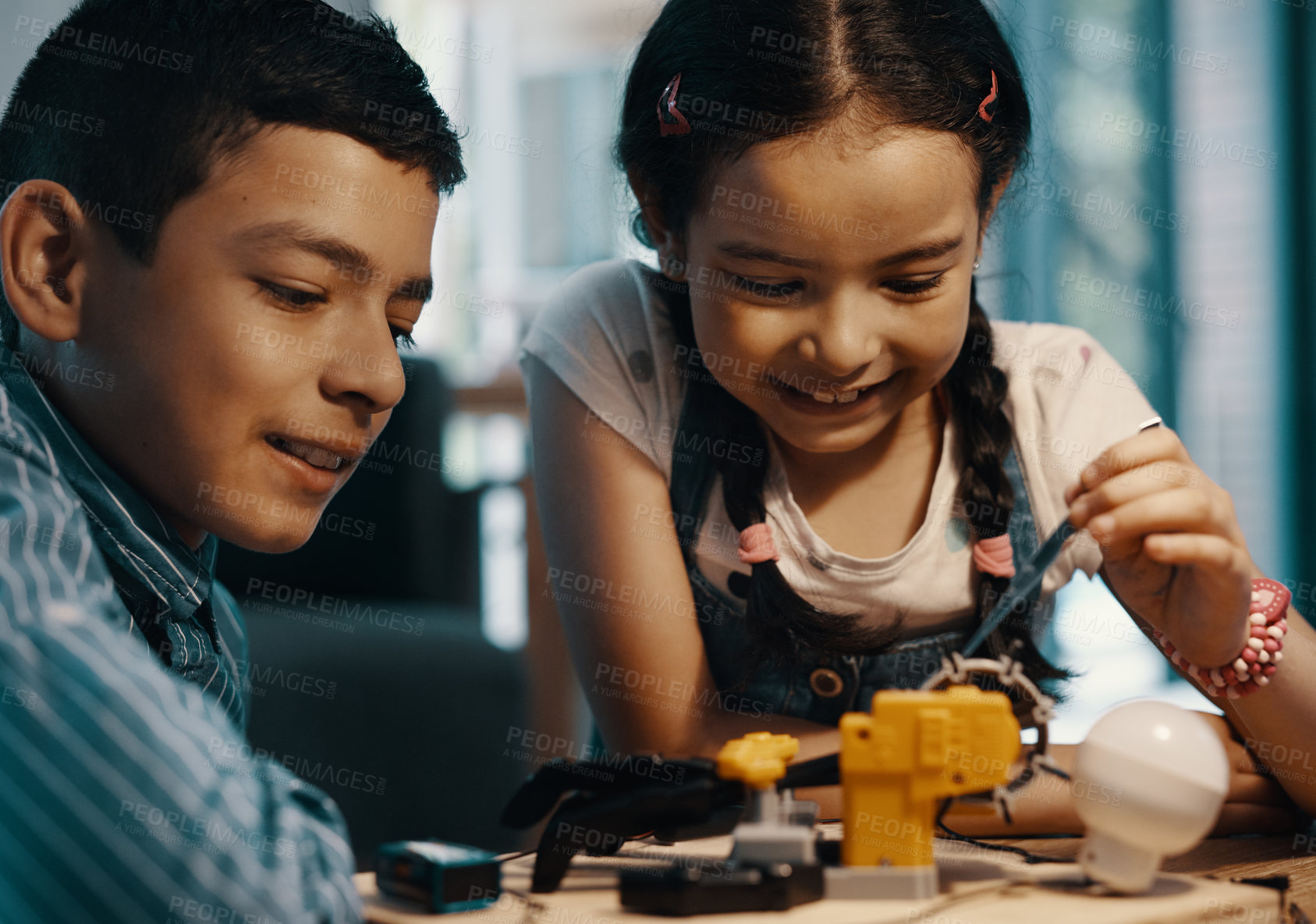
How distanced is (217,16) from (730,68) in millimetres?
373

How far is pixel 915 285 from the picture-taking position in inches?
32.7

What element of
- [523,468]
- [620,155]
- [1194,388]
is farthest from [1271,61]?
[620,155]

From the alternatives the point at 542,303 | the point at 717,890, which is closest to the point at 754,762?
the point at 717,890

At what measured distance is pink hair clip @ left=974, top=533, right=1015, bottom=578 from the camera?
0.96m

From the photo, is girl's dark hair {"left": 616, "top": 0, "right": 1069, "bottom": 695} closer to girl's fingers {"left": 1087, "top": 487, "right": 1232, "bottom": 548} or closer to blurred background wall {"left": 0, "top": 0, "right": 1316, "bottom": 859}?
blurred background wall {"left": 0, "top": 0, "right": 1316, "bottom": 859}

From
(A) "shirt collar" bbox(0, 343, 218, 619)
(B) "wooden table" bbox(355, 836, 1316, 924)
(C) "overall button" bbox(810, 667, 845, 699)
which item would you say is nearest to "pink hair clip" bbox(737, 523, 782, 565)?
(C) "overall button" bbox(810, 667, 845, 699)

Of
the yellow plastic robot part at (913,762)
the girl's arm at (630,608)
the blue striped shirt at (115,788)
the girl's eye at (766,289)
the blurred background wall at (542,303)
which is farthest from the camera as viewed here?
the blurred background wall at (542,303)

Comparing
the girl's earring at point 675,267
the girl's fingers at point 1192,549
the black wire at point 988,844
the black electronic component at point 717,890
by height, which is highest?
the girl's earring at point 675,267

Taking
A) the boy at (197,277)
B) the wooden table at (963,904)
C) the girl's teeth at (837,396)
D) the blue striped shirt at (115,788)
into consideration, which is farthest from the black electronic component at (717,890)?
the girl's teeth at (837,396)

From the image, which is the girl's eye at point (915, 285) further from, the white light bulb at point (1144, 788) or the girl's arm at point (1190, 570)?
the white light bulb at point (1144, 788)

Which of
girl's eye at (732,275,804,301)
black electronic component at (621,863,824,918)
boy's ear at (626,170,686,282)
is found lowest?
black electronic component at (621,863,824,918)

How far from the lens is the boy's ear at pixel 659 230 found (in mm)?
951

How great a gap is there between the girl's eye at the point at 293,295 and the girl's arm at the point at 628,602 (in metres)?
0.33

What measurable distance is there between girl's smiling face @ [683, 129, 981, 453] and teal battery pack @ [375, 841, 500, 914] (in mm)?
419
